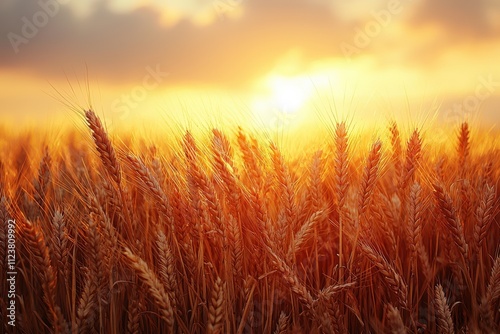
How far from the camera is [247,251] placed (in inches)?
80.7

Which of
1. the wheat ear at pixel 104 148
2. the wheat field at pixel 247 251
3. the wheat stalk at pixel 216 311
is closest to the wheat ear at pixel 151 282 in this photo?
the wheat field at pixel 247 251

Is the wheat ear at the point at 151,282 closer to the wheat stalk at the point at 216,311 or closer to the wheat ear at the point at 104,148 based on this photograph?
the wheat stalk at the point at 216,311

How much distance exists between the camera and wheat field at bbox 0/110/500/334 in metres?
1.71

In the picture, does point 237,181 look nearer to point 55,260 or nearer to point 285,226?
point 285,226

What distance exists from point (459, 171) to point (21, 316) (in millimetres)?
2419

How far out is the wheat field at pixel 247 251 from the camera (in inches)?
67.5

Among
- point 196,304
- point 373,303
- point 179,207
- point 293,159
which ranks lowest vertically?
point 373,303

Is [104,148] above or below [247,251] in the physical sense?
above

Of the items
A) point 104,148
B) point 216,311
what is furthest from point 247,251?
point 104,148

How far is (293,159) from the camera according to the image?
2744 millimetres

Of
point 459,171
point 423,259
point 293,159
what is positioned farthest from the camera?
point 293,159

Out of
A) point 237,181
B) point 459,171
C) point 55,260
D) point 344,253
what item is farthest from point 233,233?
point 459,171

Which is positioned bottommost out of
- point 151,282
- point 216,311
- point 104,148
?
point 216,311

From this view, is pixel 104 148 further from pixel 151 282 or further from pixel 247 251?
pixel 247 251
